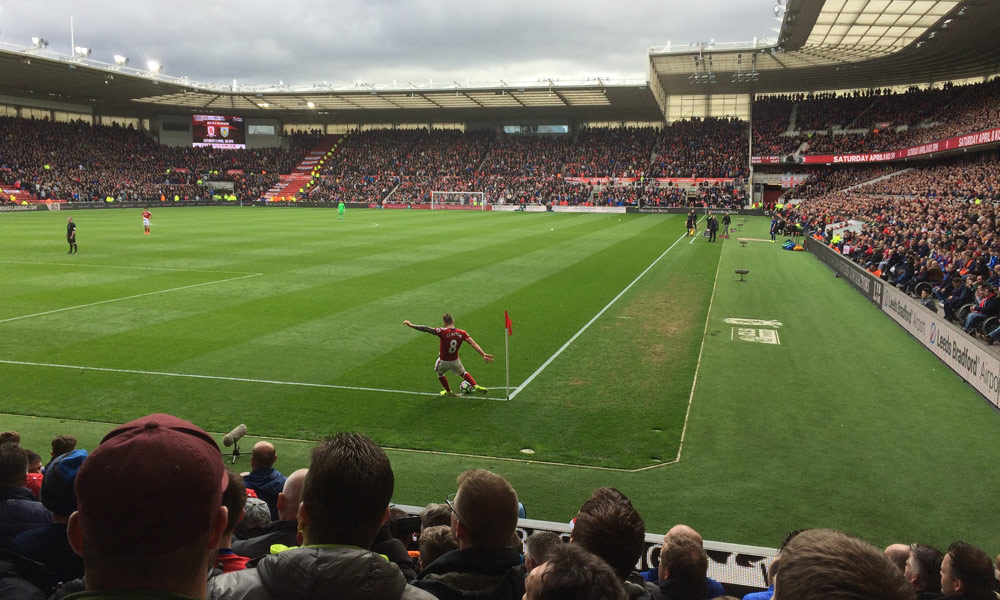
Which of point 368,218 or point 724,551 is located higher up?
point 368,218

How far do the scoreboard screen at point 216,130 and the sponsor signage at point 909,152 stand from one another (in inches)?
2383

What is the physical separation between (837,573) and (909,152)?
217ft

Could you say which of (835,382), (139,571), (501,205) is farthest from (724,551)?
(501,205)

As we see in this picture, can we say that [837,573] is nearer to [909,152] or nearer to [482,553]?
[482,553]

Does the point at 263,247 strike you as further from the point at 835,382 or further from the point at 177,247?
the point at 835,382

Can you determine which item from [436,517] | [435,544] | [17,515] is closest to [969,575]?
[435,544]

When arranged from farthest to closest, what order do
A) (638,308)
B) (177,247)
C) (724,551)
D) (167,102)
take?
(167,102), (177,247), (638,308), (724,551)

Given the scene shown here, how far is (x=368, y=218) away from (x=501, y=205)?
2108cm

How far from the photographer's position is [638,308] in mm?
20609

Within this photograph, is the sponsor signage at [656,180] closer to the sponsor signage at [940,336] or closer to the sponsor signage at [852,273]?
the sponsor signage at [852,273]

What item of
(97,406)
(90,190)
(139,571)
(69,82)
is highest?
(69,82)

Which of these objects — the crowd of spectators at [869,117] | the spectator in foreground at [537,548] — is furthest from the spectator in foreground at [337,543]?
the crowd of spectators at [869,117]

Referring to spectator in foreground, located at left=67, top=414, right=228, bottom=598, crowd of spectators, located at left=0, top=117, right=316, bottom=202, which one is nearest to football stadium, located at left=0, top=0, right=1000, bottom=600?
spectator in foreground, located at left=67, top=414, right=228, bottom=598

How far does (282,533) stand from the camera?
455 centimetres
